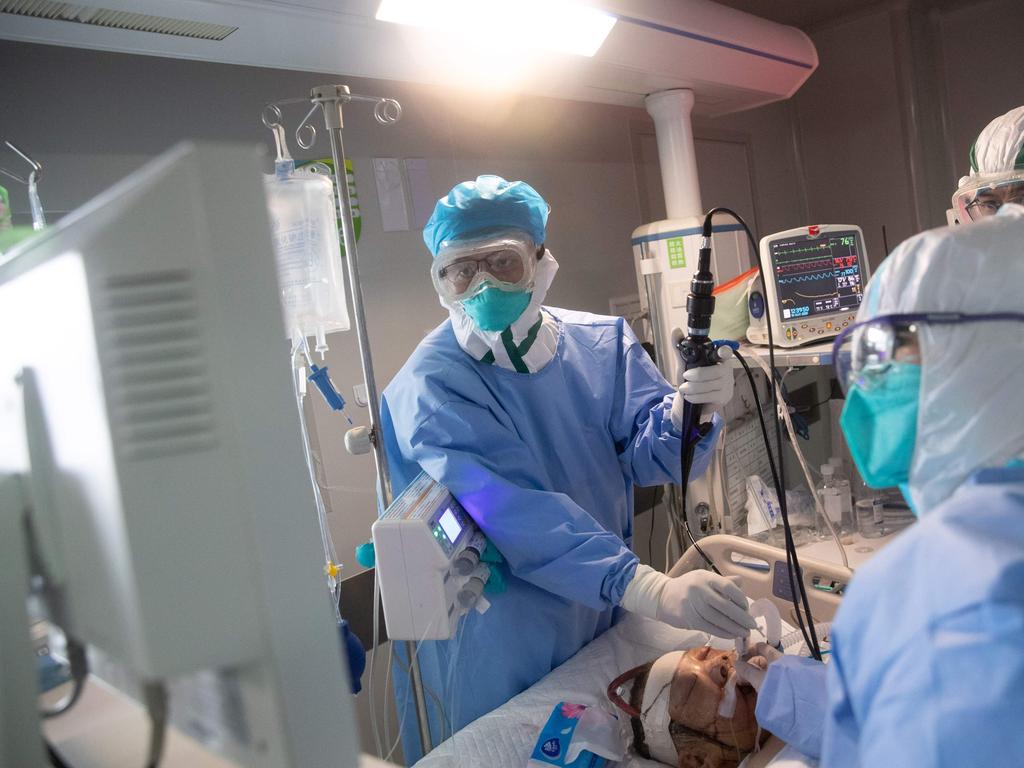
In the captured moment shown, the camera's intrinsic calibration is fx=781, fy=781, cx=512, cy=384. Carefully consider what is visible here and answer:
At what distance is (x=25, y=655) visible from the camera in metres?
0.62

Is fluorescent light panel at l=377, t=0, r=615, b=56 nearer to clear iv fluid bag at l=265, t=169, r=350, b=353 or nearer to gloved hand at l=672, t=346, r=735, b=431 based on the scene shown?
clear iv fluid bag at l=265, t=169, r=350, b=353

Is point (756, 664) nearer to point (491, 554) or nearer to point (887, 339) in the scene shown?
point (491, 554)

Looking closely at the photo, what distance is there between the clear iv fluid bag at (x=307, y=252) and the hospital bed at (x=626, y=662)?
955 mm

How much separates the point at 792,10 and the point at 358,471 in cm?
365

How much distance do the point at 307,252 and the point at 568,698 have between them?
47.0 inches

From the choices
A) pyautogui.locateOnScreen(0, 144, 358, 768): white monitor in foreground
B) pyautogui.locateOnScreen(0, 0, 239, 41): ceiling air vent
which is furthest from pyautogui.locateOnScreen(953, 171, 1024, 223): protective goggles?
pyautogui.locateOnScreen(0, 144, 358, 768): white monitor in foreground

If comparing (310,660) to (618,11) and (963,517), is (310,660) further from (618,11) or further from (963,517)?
(618,11)

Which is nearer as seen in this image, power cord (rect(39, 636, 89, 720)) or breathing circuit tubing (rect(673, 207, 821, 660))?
power cord (rect(39, 636, 89, 720))

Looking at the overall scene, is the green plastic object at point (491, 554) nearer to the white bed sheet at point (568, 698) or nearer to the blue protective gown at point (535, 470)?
the blue protective gown at point (535, 470)

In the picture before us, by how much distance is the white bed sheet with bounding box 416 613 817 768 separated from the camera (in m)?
1.64

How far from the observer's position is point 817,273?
2.81 m

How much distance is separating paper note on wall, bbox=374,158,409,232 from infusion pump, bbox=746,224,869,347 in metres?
1.28

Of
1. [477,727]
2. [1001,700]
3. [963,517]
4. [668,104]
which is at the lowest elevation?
[477,727]

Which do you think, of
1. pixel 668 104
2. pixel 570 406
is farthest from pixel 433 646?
pixel 668 104
